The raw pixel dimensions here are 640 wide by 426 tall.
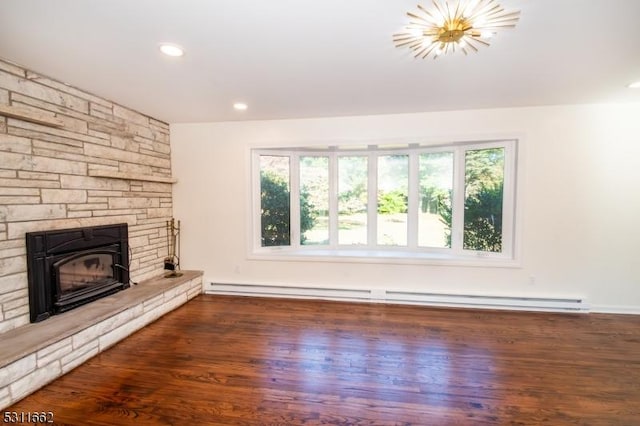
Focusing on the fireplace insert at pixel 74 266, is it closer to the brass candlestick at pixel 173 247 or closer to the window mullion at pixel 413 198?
the brass candlestick at pixel 173 247

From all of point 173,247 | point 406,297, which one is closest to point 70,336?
point 173,247

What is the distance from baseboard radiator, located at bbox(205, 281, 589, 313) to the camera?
331cm

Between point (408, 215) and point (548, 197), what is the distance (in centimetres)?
161

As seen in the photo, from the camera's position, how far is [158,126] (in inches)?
149

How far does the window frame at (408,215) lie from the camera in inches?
136

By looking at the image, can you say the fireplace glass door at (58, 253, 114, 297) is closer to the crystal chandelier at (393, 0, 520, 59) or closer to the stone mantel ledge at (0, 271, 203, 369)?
the stone mantel ledge at (0, 271, 203, 369)

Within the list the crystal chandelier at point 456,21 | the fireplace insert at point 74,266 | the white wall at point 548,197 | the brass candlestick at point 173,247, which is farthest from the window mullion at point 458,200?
the fireplace insert at point 74,266

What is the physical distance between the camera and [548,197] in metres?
3.29

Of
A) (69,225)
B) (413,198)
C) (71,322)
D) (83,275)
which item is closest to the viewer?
(71,322)

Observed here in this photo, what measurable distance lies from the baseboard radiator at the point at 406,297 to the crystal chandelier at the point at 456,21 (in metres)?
2.82

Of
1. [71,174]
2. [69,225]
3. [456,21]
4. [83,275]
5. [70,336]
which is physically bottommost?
[70,336]

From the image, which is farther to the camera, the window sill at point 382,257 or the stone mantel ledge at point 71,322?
the window sill at point 382,257

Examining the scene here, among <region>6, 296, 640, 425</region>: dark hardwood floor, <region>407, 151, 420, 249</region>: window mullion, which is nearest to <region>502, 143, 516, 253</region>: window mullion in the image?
<region>6, 296, 640, 425</region>: dark hardwood floor

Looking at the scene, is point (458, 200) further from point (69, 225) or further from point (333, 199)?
point (69, 225)
